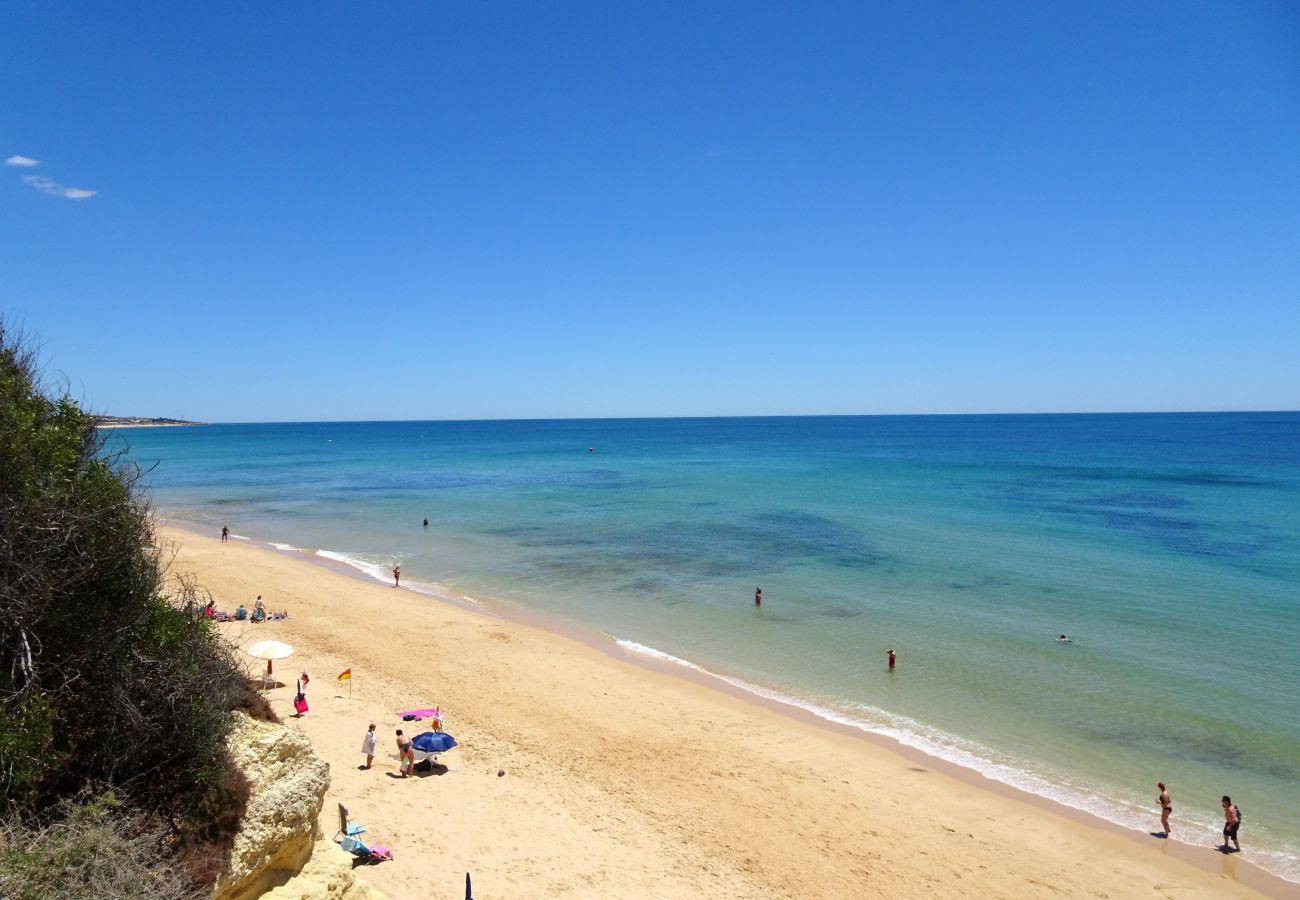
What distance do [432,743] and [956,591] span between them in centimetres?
2160

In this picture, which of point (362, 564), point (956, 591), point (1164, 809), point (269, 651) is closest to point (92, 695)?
point (269, 651)

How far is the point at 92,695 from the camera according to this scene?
251 inches

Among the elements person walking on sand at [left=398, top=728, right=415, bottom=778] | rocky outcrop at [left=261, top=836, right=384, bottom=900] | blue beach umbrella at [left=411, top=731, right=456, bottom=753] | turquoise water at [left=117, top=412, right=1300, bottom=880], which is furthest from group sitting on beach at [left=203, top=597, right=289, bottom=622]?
rocky outcrop at [left=261, top=836, right=384, bottom=900]

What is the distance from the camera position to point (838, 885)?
11133 mm

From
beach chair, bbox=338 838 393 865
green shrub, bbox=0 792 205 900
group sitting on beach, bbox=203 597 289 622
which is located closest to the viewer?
green shrub, bbox=0 792 205 900

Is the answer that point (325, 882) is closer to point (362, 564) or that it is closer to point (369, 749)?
point (369, 749)

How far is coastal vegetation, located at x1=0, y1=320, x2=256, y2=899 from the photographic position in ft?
17.8

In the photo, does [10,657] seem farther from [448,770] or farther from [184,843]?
[448,770]

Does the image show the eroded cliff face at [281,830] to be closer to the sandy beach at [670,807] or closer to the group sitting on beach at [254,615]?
the sandy beach at [670,807]

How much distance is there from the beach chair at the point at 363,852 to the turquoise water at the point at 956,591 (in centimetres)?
1100

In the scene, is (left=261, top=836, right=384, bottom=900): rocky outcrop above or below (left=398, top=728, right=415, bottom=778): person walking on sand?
above

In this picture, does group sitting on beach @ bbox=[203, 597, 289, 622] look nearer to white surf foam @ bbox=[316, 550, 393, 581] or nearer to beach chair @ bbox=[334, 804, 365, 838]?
white surf foam @ bbox=[316, 550, 393, 581]

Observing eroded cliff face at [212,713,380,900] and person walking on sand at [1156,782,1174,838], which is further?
person walking on sand at [1156,782,1174,838]

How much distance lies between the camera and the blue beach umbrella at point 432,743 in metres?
13.5
